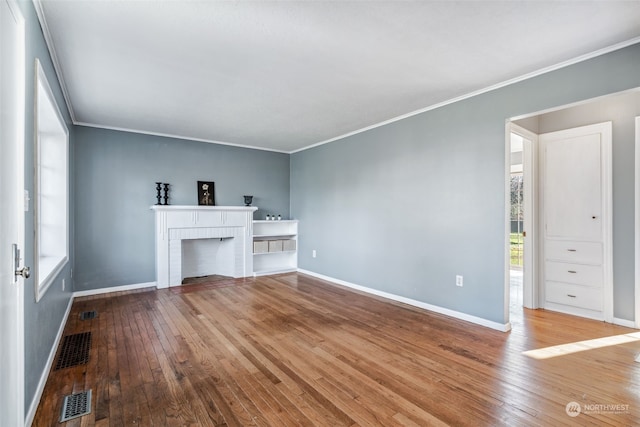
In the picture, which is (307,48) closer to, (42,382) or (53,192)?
(42,382)

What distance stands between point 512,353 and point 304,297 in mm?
2518

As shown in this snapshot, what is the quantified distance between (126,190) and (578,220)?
605 centimetres

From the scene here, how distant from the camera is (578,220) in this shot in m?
3.59

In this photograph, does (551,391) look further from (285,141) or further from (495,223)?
(285,141)

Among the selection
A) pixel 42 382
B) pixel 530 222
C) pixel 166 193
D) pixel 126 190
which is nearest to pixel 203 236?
pixel 166 193

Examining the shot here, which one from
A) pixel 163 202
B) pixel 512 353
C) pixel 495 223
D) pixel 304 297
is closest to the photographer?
pixel 512 353

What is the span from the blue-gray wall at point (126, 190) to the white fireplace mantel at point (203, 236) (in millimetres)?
308

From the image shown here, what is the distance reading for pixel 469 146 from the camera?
3400 millimetres

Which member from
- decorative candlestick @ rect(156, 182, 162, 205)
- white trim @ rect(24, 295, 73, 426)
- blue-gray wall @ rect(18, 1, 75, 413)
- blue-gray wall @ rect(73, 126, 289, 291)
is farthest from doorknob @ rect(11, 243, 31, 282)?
decorative candlestick @ rect(156, 182, 162, 205)

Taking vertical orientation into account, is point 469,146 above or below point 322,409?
above

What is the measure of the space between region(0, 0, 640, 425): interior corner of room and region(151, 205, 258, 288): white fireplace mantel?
2 cm

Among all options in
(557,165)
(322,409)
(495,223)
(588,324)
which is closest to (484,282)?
(495,223)

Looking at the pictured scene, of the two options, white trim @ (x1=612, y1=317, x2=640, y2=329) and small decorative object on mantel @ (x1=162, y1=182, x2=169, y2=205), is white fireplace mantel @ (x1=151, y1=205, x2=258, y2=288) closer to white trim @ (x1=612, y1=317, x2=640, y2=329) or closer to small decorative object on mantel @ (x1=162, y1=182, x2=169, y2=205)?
small decorative object on mantel @ (x1=162, y1=182, x2=169, y2=205)

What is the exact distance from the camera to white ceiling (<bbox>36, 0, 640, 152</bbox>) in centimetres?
197
